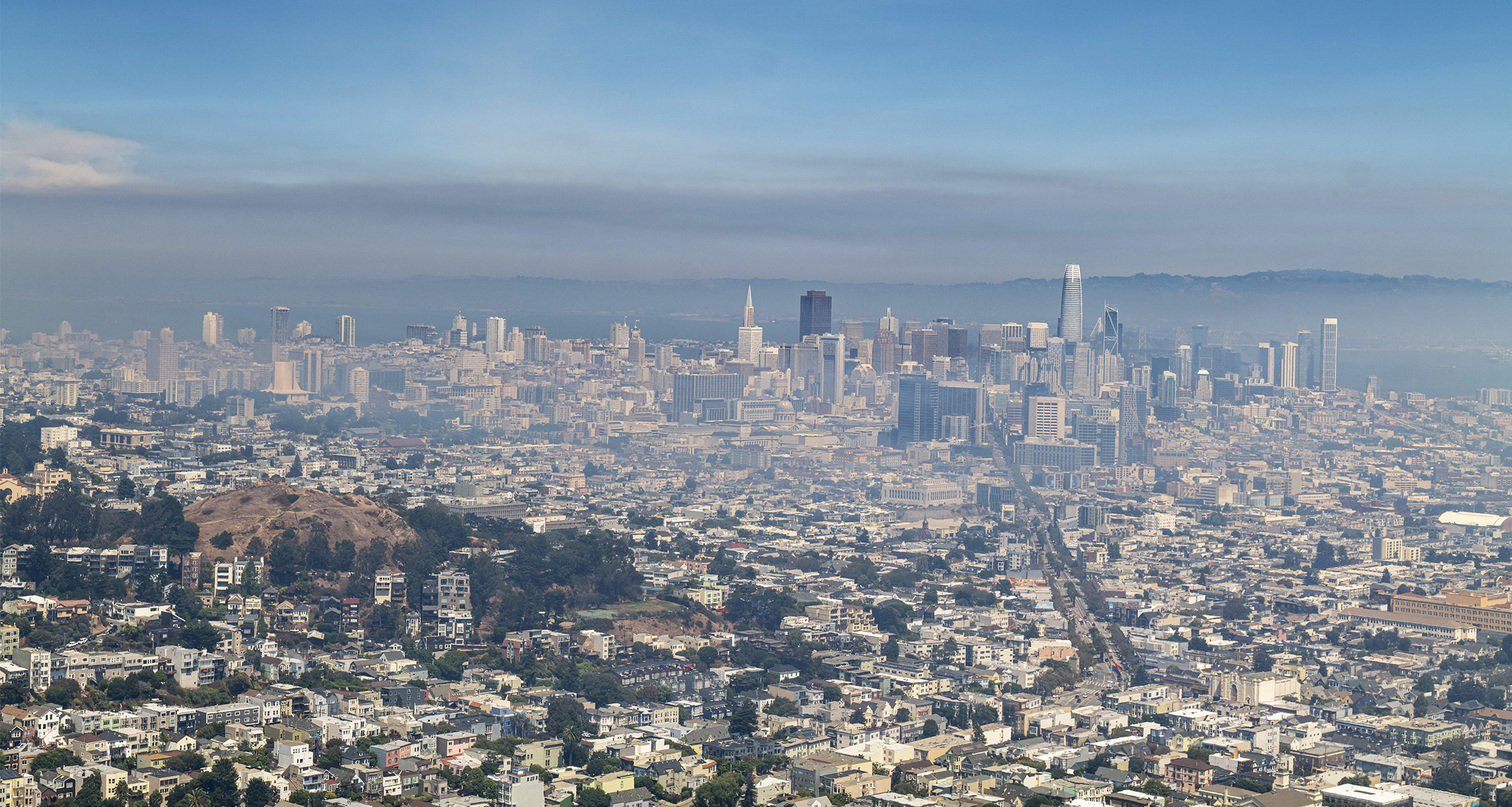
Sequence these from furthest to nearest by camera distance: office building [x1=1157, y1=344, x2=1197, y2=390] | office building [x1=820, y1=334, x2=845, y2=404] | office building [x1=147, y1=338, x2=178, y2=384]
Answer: office building [x1=820, y1=334, x2=845, y2=404]
office building [x1=1157, y1=344, x2=1197, y2=390]
office building [x1=147, y1=338, x2=178, y2=384]

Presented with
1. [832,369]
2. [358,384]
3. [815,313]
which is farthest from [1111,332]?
[358,384]

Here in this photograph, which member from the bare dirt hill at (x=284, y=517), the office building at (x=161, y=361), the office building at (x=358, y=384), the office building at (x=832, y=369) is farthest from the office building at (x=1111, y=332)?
the bare dirt hill at (x=284, y=517)

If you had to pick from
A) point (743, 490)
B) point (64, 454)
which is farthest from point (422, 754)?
point (743, 490)

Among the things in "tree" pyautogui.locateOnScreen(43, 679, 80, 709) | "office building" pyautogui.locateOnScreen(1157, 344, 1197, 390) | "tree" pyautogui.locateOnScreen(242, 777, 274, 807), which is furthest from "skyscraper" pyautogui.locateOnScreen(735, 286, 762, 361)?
"tree" pyautogui.locateOnScreen(242, 777, 274, 807)

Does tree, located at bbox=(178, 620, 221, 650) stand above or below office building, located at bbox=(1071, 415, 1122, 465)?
above

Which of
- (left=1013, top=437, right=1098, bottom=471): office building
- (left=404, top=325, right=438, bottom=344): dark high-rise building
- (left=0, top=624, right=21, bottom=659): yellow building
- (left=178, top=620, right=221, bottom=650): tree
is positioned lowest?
(left=1013, top=437, right=1098, bottom=471): office building

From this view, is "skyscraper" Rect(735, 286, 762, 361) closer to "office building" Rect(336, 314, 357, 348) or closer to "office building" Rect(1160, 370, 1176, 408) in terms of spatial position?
"office building" Rect(336, 314, 357, 348)

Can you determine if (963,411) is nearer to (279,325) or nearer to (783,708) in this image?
(279,325)

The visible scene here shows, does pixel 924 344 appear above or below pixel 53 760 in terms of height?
above
